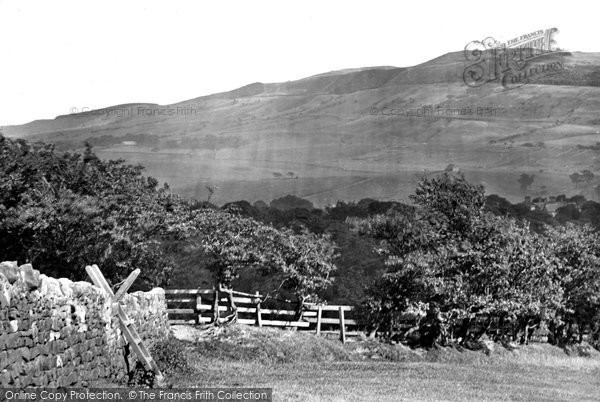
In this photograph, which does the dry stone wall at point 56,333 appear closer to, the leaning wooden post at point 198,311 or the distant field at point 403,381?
the distant field at point 403,381

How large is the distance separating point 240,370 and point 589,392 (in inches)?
394

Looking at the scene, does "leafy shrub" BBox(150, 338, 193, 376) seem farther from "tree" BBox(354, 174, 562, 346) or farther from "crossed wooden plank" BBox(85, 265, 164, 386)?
"tree" BBox(354, 174, 562, 346)

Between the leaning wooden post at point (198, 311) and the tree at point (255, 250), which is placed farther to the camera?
the tree at point (255, 250)

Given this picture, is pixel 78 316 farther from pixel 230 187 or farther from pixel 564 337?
pixel 230 187

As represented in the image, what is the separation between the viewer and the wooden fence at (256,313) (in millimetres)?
36500

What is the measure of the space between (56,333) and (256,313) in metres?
23.5

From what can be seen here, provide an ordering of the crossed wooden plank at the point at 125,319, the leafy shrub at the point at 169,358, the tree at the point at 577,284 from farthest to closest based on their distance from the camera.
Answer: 1. the tree at the point at 577,284
2. the leafy shrub at the point at 169,358
3. the crossed wooden plank at the point at 125,319

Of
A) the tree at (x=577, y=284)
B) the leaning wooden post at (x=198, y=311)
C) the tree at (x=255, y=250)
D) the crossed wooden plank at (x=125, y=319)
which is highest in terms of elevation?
the crossed wooden plank at (x=125, y=319)

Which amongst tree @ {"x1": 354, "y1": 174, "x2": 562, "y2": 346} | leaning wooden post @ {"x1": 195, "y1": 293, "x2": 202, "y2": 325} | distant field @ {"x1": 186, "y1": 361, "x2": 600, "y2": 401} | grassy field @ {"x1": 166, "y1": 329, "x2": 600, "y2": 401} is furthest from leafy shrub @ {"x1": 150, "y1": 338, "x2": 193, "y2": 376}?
tree @ {"x1": 354, "y1": 174, "x2": 562, "y2": 346}

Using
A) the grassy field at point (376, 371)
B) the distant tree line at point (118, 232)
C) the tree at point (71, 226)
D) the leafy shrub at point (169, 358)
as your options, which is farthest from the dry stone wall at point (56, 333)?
the distant tree line at point (118, 232)

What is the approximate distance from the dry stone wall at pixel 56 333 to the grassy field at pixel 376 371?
95.7 inches

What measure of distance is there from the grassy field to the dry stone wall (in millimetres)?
2431

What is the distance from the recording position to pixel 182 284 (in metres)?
51.2

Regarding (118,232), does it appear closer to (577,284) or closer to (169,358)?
(169,358)
